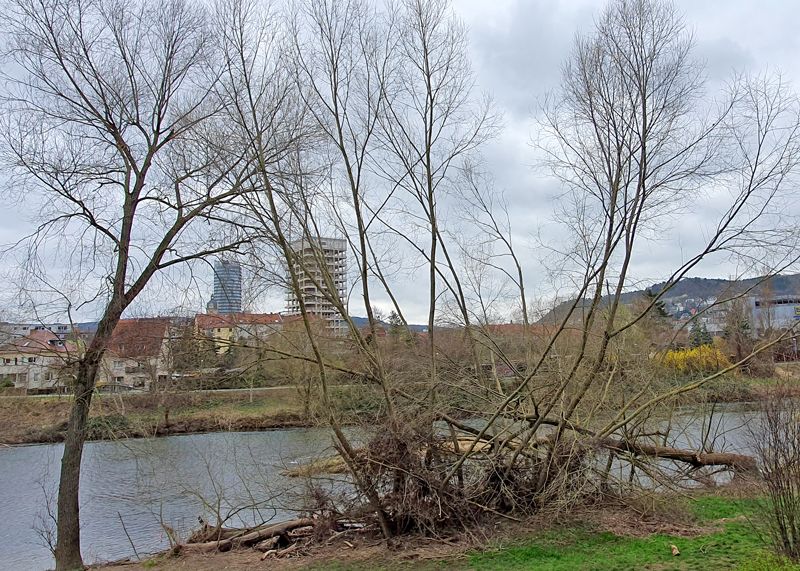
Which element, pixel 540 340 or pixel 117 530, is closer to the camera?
pixel 540 340

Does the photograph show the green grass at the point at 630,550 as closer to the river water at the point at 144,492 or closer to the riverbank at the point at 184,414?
the river water at the point at 144,492

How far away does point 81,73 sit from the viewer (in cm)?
909

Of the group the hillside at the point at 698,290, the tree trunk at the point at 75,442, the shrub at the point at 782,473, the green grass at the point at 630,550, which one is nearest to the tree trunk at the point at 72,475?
the tree trunk at the point at 75,442

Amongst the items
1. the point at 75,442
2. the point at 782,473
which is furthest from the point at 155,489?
the point at 782,473

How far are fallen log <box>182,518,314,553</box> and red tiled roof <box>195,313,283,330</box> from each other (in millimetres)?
3070

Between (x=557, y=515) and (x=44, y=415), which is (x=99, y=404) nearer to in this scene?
(x=557, y=515)

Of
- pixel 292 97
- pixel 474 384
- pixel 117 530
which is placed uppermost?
pixel 292 97

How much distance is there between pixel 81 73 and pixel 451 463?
7.75m

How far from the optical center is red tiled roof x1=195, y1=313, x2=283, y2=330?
9.05 m

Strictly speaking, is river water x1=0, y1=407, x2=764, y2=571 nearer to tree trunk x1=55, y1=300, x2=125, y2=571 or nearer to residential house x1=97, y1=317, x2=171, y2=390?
tree trunk x1=55, y1=300, x2=125, y2=571

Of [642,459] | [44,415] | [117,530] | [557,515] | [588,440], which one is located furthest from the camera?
[44,415]

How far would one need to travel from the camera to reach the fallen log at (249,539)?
9.42m

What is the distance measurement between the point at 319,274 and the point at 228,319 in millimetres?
1503

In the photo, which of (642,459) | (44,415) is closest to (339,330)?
(642,459)
